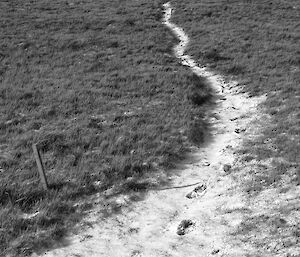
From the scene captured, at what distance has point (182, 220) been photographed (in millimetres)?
11812

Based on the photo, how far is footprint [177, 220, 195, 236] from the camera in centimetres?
1130

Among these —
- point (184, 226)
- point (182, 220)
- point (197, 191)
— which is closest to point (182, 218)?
point (182, 220)

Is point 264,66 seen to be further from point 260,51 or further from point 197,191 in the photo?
point 197,191

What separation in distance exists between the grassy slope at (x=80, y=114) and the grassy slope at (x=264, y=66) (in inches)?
115

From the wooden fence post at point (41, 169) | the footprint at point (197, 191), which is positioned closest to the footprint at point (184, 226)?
the footprint at point (197, 191)

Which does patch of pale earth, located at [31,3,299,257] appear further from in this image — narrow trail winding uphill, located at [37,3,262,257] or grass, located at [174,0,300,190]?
grass, located at [174,0,300,190]

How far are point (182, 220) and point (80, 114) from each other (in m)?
9.18

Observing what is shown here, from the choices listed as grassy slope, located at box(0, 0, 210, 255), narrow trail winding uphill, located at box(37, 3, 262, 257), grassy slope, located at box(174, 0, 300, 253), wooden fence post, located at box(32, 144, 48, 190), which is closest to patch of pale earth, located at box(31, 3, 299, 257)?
narrow trail winding uphill, located at box(37, 3, 262, 257)

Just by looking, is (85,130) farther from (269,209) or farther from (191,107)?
(269,209)

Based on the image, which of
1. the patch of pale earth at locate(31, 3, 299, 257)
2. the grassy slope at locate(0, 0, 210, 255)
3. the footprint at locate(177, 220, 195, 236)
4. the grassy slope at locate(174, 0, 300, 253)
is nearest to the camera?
the patch of pale earth at locate(31, 3, 299, 257)

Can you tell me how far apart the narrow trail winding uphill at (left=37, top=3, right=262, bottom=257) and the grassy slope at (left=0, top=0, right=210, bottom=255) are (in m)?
0.91

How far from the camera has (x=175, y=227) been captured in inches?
458

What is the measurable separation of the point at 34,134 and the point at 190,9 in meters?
32.0

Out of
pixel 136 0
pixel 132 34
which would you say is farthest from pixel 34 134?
pixel 136 0
